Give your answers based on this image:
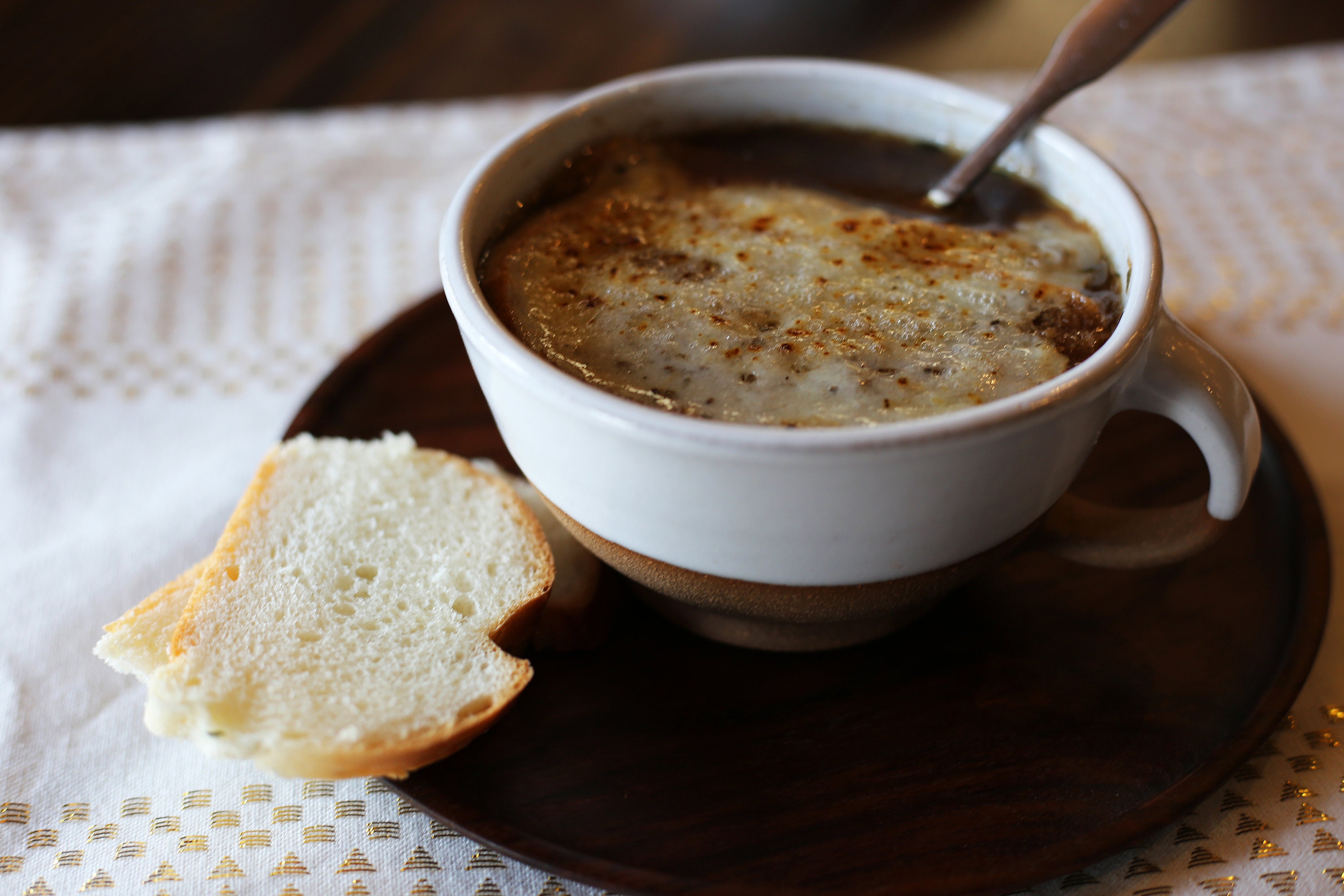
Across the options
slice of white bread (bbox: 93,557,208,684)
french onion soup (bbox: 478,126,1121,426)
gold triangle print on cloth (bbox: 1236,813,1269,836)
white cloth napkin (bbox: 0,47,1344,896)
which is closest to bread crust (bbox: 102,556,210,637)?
slice of white bread (bbox: 93,557,208,684)

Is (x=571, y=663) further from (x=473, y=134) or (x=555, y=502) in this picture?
(x=473, y=134)

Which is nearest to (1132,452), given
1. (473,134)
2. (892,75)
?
(892,75)

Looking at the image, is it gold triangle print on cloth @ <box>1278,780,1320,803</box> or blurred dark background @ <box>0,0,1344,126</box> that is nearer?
gold triangle print on cloth @ <box>1278,780,1320,803</box>

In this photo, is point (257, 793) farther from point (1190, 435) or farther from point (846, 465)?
point (1190, 435)

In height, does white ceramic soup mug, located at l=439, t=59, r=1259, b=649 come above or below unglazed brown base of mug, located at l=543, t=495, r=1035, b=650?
above

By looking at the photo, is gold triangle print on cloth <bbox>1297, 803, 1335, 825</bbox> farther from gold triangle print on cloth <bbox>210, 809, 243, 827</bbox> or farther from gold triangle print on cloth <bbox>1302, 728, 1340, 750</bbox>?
gold triangle print on cloth <bbox>210, 809, 243, 827</bbox>

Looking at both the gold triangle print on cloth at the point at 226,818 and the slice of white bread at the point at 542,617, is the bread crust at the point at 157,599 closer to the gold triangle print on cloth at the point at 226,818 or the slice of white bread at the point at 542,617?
the slice of white bread at the point at 542,617
